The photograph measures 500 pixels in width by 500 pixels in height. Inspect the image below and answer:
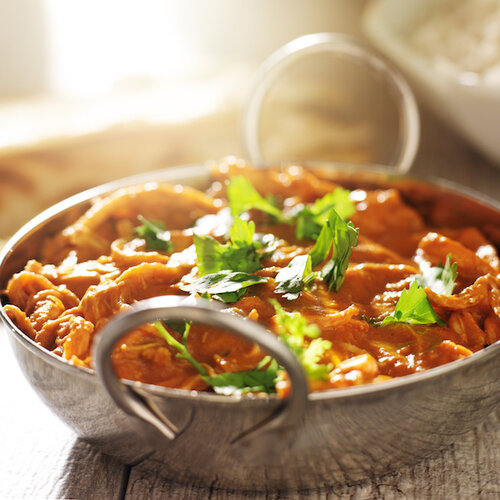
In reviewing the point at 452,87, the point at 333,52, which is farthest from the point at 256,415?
the point at 452,87

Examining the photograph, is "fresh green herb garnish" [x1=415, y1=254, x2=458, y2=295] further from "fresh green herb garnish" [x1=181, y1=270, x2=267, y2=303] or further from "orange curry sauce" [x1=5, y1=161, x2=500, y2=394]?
"fresh green herb garnish" [x1=181, y1=270, x2=267, y2=303]

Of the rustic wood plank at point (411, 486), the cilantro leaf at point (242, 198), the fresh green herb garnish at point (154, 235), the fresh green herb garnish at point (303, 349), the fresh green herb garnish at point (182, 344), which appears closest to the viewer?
the fresh green herb garnish at point (303, 349)

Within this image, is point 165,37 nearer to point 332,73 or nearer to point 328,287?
point 332,73

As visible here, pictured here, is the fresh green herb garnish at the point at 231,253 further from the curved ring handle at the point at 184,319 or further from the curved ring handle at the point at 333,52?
the curved ring handle at the point at 333,52

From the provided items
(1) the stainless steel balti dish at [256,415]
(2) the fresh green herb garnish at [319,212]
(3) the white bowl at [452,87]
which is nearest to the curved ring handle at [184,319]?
(1) the stainless steel balti dish at [256,415]

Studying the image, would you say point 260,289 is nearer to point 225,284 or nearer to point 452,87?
point 225,284

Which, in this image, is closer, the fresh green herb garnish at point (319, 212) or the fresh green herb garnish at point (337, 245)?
the fresh green herb garnish at point (337, 245)
